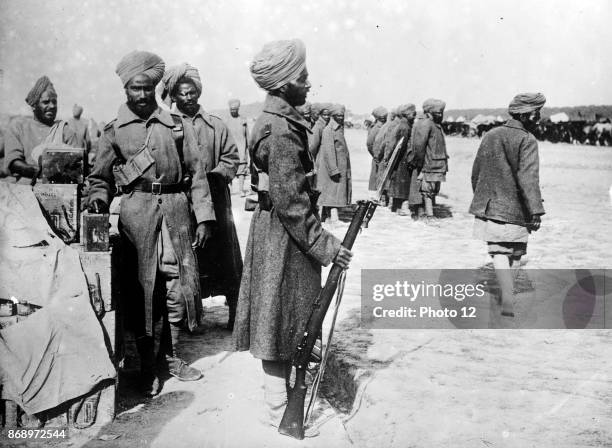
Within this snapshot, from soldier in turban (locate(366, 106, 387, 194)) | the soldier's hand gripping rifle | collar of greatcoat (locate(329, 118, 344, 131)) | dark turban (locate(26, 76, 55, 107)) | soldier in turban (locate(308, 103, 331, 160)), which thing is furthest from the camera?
soldier in turban (locate(366, 106, 387, 194))

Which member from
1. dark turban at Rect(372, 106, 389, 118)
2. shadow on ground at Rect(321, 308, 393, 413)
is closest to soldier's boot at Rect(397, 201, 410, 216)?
dark turban at Rect(372, 106, 389, 118)

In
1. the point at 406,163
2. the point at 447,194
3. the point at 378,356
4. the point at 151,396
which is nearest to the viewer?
the point at 151,396

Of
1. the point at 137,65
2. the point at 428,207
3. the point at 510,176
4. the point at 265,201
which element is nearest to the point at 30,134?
the point at 137,65

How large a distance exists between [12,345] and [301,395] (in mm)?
1429

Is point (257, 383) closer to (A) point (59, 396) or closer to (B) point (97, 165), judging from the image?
(A) point (59, 396)

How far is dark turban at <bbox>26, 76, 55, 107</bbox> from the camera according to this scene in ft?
19.6

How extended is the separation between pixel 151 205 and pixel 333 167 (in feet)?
22.8

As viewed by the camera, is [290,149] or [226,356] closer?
[290,149]

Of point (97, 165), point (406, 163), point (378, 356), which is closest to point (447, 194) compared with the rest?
point (406, 163)

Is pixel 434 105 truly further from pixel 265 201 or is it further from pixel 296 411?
pixel 296 411

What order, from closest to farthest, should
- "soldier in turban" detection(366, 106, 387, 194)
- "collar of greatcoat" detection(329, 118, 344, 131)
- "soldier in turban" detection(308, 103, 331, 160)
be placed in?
"soldier in turban" detection(308, 103, 331, 160) < "collar of greatcoat" detection(329, 118, 344, 131) < "soldier in turban" detection(366, 106, 387, 194)

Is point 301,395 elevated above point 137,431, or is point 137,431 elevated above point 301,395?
point 301,395

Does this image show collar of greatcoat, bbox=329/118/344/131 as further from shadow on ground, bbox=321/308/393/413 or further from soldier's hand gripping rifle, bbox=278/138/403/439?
soldier's hand gripping rifle, bbox=278/138/403/439

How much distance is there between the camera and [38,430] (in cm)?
338
